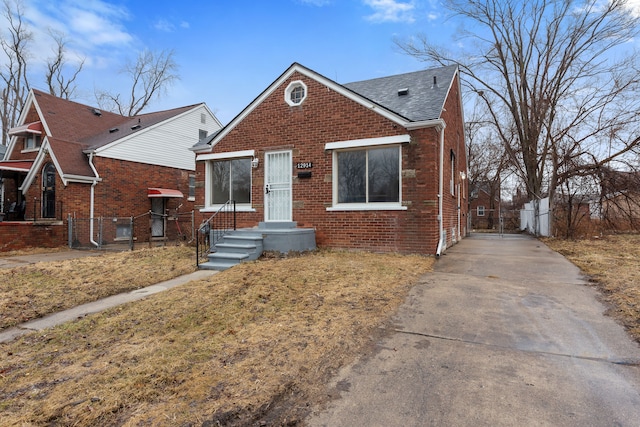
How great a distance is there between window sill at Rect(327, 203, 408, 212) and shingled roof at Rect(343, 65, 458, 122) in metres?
2.22

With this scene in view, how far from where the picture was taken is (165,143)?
1841 cm

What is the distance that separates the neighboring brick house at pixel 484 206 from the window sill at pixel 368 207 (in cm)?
2739

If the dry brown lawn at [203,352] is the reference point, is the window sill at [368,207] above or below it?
above

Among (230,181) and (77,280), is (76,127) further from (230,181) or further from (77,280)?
(77,280)

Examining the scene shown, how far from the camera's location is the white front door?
1030 centimetres

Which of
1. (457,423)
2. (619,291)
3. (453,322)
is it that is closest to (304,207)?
(453,322)

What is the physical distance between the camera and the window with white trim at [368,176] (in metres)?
9.05

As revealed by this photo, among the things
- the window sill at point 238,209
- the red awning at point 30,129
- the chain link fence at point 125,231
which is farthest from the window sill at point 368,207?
the red awning at point 30,129

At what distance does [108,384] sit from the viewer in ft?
9.06

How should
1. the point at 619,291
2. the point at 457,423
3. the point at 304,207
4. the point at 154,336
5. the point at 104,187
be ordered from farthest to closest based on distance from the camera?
the point at 104,187 → the point at 304,207 → the point at 619,291 → the point at 154,336 → the point at 457,423

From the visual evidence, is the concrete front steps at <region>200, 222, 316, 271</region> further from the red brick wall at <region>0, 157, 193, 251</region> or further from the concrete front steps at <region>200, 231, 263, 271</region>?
the red brick wall at <region>0, 157, 193, 251</region>

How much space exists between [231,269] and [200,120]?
54.1 feet

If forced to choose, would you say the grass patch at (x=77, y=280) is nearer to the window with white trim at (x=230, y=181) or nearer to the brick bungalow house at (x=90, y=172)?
the window with white trim at (x=230, y=181)

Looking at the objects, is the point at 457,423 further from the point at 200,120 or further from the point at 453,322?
the point at 200,120
